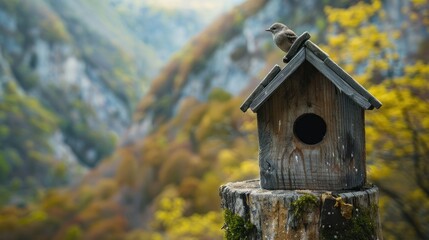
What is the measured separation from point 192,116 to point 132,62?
304ft

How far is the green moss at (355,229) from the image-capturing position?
3608mm

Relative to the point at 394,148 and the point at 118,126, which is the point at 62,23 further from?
the point at 394,148

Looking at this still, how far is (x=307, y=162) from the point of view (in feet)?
12.8

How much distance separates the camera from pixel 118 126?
4419 inches

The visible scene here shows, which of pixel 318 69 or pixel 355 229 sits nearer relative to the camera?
pixel 355 229

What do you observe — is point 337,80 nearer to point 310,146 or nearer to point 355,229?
point 310,146

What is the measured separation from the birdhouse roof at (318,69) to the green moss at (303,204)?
2.48 feet

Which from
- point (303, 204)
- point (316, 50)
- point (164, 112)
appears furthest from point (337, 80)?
point (164, 112)

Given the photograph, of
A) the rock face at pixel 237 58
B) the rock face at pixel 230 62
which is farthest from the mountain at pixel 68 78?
the rock face at pixel 237 58

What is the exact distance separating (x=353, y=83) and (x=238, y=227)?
1.36 meters

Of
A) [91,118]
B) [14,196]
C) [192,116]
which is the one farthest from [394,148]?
[91,118]

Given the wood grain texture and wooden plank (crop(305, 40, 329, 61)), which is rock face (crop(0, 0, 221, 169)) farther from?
wooden plank (crop(305, 40, 329, 61))

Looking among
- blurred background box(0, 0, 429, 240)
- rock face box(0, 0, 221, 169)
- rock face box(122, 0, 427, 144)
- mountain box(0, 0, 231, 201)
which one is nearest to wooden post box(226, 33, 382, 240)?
blurred background box(0, 0, 429, 240)

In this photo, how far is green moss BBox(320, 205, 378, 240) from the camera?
361 centimetres
